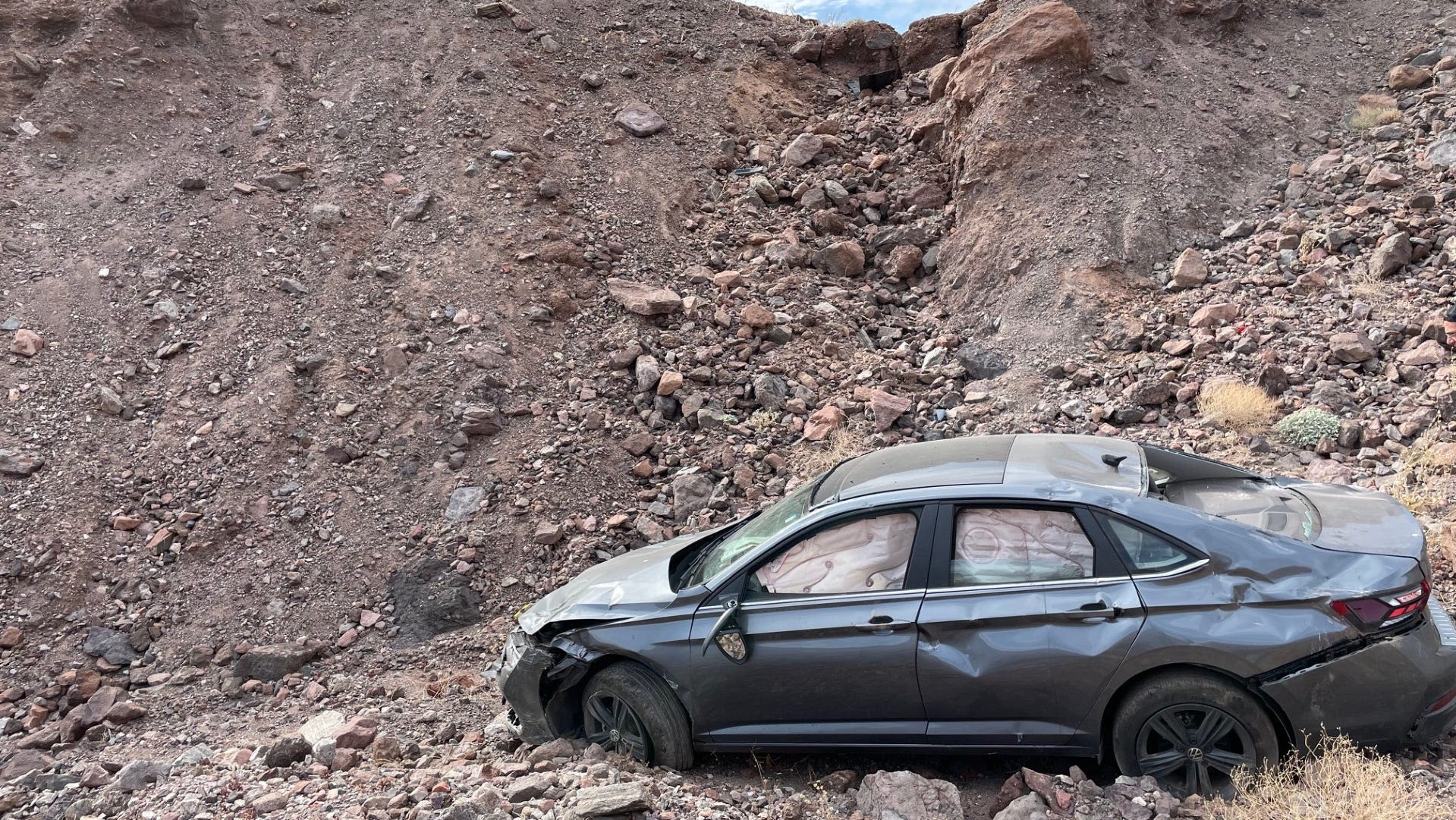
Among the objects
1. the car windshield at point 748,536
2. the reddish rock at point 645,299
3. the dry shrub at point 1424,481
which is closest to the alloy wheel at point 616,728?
the car windshield at point 748,536

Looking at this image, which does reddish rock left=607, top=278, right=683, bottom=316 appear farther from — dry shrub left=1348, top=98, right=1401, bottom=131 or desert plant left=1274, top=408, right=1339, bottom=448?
dry shrub left=1348, top=98, right=1401, bottom=131

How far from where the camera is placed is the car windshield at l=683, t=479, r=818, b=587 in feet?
15.3

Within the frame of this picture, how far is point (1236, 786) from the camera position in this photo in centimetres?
376

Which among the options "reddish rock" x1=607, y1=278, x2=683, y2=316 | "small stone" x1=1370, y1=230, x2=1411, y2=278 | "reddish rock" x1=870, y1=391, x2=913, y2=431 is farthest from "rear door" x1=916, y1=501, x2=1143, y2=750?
"small stone" x1=1370, y1=230, x2=1411, y2=278

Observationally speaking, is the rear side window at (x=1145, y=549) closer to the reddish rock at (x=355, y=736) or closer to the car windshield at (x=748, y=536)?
the car windshield at (x=748, y=536)

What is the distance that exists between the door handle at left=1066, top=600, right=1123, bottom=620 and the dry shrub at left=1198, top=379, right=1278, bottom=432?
14.1ft

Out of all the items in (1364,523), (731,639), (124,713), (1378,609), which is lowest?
(124,713)

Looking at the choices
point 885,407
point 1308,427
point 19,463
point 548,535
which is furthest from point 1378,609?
point 19,463

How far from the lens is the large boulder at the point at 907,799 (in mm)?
3969

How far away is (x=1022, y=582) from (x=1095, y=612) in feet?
1.03

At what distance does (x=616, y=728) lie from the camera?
4.72 m

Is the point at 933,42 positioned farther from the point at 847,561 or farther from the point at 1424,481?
the point at 847,561

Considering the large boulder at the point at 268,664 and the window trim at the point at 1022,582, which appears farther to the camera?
the large boulder at the point at 268,664

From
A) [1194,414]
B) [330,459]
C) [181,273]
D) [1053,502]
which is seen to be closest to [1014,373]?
[1194,414]
